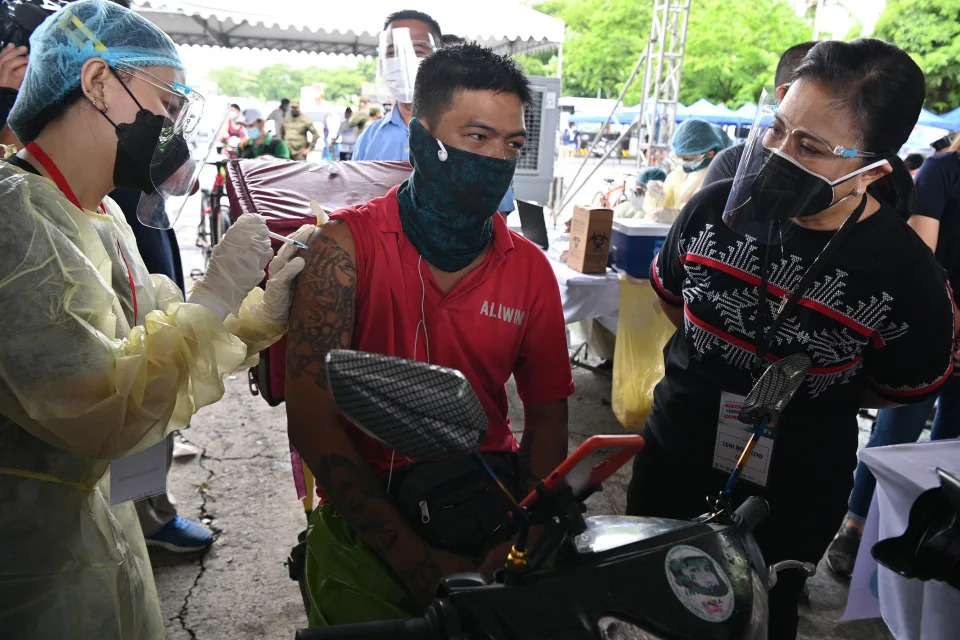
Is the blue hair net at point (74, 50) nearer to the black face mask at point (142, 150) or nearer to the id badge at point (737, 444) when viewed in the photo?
the black face mask at point (142, 150)

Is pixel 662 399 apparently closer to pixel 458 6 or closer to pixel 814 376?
pixel 814 376

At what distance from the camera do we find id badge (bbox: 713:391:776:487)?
184cm

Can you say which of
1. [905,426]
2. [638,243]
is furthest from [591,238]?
[905,426]

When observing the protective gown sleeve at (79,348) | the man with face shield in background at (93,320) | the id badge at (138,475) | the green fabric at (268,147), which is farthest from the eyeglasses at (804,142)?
the green fabric at (268,147)

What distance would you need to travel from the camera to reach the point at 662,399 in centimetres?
207

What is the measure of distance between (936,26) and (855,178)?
21443 mm

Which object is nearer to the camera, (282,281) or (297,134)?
(282,281)

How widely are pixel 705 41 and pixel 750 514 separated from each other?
26.6m

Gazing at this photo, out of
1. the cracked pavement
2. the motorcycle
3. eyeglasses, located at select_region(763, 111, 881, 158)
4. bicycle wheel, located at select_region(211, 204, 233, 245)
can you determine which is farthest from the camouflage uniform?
the motorcycle

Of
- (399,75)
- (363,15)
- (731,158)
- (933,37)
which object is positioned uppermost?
(933,37)

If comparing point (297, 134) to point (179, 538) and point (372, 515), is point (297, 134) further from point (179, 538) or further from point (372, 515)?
point (372, 515)

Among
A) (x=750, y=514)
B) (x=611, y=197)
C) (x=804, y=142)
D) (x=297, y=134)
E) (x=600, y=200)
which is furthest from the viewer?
(x=297, y=134)

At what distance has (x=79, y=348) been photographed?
4.07 ft

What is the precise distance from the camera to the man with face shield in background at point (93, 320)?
125cm
